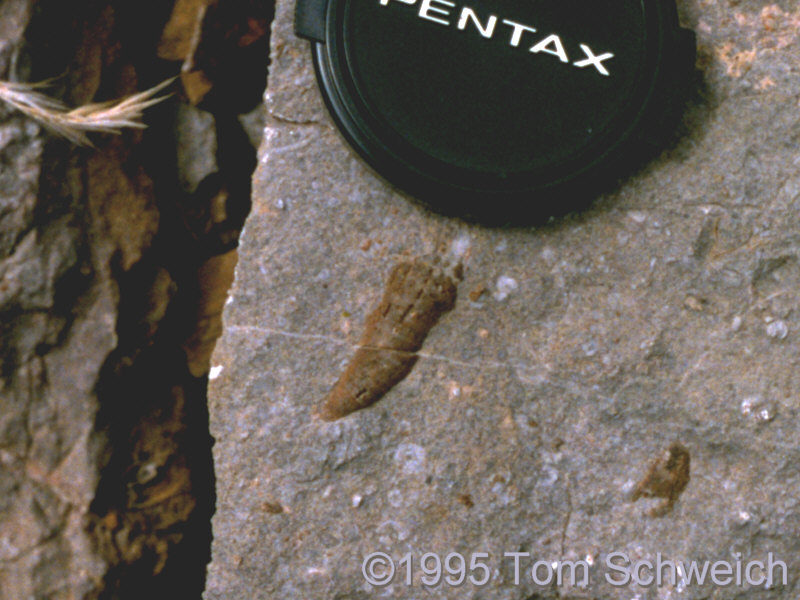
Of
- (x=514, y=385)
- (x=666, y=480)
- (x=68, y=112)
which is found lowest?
(x=666, y=480)

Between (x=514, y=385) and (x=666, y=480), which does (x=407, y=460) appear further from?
(x=666, y=480)

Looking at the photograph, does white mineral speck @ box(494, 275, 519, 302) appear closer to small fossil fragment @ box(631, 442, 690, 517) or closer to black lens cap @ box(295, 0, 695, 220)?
black lens cap @ box(295, 0, 695, 220)

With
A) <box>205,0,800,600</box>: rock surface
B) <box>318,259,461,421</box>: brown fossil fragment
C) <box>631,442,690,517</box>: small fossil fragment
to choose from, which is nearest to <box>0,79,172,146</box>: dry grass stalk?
<box>205,0,800,600</box>: rock surface

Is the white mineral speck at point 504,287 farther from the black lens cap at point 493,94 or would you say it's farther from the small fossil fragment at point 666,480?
the small fossil fragment at point 666,480

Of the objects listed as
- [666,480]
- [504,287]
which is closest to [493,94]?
[504,287]

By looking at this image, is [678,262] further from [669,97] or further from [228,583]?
[228,583]

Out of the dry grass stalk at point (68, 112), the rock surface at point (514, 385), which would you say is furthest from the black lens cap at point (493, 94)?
the dry grass stalk at point (68, 112)
